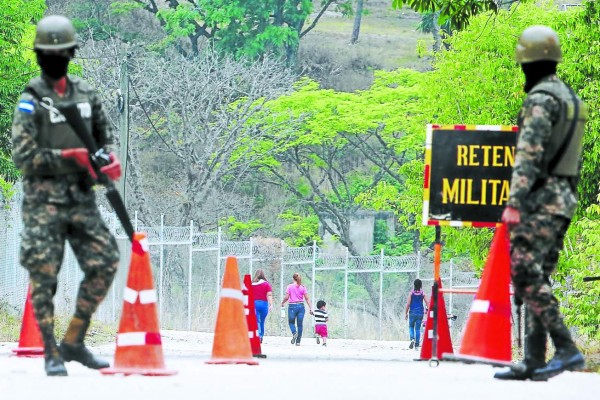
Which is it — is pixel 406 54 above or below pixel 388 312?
above

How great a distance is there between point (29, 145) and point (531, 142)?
2919 mm

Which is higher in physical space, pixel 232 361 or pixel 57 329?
pixel 232 361

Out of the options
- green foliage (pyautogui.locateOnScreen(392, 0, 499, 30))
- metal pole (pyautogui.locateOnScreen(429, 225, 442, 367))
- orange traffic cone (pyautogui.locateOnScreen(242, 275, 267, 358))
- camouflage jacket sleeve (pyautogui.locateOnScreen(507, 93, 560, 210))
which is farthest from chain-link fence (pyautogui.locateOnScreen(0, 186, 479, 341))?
camouflage jacket sleeve (pyautogui.locateOnScreen(507, 93, 560, 210))

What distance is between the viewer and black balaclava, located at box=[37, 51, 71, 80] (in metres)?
9.27

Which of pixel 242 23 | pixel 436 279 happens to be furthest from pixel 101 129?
pixel 242 23

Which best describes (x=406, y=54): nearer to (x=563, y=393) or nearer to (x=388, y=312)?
(x=388, y=312)

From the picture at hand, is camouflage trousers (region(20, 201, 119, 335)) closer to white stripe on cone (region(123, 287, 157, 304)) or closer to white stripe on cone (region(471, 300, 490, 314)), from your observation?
white stripe on cone (region(123, 287, 157, 304))

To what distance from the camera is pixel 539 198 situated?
9461mm

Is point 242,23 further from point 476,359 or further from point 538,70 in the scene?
point 538,70

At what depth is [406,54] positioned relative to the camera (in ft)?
271

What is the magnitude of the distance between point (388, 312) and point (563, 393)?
41.2 meters

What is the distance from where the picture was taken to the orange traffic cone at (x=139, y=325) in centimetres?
951

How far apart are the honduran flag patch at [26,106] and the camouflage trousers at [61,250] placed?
554 mm

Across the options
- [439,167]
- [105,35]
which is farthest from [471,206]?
[105,35]
